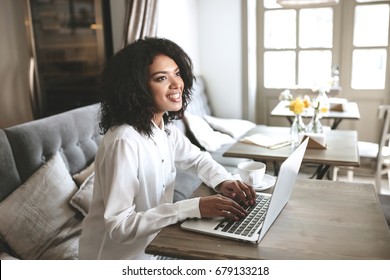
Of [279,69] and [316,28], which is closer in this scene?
[316,28]

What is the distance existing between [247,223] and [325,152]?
43.9 inches

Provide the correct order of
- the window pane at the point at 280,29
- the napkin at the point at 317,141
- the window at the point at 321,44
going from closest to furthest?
1. the napkin at the point at 317,141
2. the window at the point at 321,44
3. the window pane at the point at 280,29

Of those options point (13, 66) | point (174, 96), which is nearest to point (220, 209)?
point (174, 96)

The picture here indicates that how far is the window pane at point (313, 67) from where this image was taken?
146 inches

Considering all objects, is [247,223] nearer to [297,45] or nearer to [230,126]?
[230,126]

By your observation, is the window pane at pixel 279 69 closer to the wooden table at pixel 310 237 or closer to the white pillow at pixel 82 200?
the white pillow at pixel 82 200

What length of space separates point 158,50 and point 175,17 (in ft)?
7.26

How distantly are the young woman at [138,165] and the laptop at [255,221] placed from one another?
3 cm

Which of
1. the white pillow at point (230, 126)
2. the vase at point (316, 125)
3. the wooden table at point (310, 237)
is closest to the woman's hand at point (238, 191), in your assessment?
the wooden table at point (310, 237)

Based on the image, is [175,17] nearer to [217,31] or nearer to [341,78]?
[217,31]

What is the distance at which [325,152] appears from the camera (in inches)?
78.7

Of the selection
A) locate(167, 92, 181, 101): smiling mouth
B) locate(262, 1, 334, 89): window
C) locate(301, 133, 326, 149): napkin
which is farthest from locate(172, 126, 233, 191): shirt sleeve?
locate(262, 1, 334, 89): window
